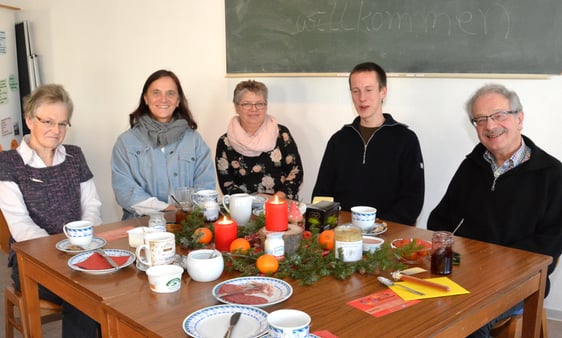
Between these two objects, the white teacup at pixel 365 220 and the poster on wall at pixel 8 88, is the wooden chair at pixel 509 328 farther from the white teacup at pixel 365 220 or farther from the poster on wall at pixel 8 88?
the poster on wall at pixel 8 88

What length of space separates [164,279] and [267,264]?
0.96 ft

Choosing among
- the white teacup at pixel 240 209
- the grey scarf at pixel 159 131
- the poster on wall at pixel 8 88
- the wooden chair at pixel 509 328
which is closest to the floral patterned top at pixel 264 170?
the grey scarf at pixel 159 131

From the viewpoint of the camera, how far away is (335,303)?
4.33 feet

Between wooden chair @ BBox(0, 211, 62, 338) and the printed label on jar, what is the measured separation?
118 cm

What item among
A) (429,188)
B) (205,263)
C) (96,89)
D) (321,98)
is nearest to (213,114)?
(321,98)

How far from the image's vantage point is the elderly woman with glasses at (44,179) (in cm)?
221

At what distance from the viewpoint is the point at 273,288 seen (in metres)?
1.41

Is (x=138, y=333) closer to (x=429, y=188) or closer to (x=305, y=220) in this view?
(x=305, y=220)

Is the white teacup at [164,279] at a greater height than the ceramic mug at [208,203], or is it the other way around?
the ceramic mug at [208,203]

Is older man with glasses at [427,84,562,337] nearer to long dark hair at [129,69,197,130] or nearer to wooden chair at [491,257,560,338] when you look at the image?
wooden chair at [491,257,560,338]

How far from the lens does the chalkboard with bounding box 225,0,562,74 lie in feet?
8.57

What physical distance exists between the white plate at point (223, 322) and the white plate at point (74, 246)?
2.25 ft

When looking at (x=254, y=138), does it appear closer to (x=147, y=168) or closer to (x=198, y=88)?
(x=147, y=168)

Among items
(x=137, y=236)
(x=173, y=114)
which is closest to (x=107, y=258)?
(x=137, y=236)
